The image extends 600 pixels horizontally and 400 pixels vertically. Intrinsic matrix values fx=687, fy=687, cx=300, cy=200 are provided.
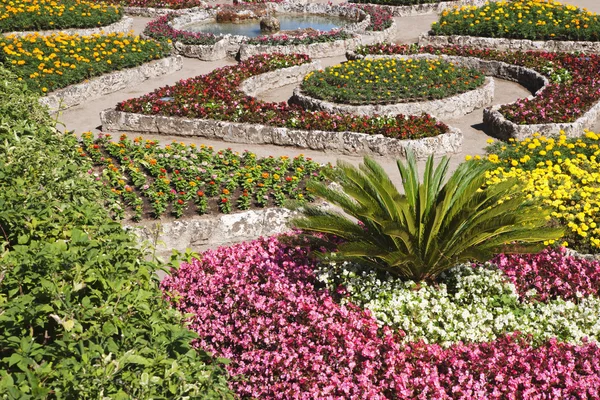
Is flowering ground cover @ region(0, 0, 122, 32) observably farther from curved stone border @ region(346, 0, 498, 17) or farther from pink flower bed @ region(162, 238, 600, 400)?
pink flower bed @ region(162, 238, 600, 400)

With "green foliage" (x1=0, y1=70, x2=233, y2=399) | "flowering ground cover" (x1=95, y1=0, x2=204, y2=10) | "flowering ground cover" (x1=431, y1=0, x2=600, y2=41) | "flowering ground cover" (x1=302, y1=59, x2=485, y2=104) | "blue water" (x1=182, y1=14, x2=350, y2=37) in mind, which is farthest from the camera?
"flowering ground cover" (x1=95, y1=0, x2=204, y2=10)

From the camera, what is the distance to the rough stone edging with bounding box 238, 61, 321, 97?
47.7 feet

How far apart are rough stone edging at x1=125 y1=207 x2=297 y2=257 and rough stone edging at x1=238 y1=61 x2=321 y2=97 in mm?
6291

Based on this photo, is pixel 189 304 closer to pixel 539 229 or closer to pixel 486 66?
pixel 539 229

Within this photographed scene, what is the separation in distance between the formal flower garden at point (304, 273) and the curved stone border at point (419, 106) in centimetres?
125

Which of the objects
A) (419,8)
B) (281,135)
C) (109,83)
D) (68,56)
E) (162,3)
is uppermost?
(281,135)

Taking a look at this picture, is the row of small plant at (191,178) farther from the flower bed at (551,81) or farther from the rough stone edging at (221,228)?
the flower bed at (551,81)

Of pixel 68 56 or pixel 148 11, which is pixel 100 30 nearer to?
pixel 148 11

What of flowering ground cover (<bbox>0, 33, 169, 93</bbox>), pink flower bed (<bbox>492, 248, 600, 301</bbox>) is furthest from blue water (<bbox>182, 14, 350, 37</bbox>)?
pink flower bed (<bbox>492, 248, 600, 301</bbox>)

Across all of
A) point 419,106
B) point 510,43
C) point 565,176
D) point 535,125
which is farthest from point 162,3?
point 565,176

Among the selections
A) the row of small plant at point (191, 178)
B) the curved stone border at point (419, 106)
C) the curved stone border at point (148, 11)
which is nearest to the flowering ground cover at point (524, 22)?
the curved stone border at point (419, 106)

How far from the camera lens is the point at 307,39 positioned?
57.6 ft

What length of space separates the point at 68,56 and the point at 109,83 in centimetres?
102

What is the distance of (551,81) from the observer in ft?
46.0
